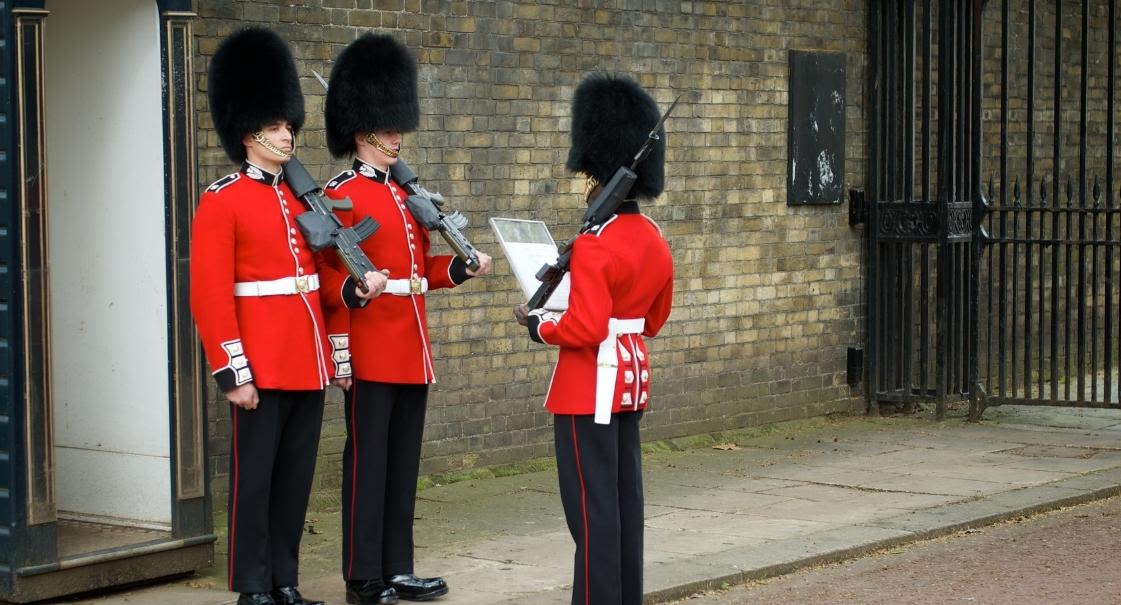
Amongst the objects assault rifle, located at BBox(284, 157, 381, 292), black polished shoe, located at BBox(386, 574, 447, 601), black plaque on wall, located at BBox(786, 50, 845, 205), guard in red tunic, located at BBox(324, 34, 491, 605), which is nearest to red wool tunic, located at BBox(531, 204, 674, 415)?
assault rifle, located at BBox(284, 157, 381, 292)

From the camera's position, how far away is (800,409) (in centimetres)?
1148

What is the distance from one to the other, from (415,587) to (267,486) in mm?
763

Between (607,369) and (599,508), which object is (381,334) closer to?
(607,369)

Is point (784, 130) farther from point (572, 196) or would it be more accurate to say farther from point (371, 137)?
point (371, 137)

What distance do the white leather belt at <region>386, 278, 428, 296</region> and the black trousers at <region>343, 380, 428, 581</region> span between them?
35cm

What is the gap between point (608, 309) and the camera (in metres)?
5.53

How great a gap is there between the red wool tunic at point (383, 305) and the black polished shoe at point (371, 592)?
29.9 inches

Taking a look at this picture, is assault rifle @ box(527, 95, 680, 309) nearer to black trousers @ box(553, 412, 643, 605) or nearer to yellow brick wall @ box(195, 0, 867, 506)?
black trousers @ box(553, 412, 643, 605)

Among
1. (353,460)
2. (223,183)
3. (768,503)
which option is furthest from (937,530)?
(223,183)

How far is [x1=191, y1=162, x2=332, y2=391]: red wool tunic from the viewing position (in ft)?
19.0

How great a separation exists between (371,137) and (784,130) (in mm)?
5395

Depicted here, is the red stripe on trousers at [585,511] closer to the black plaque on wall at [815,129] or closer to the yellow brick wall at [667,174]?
the yellow brick wall at [667,174]

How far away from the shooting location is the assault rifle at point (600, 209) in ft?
18.4

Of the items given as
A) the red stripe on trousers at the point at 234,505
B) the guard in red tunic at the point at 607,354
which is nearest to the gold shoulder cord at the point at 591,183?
the guard in red tunic at the point at 607,354
